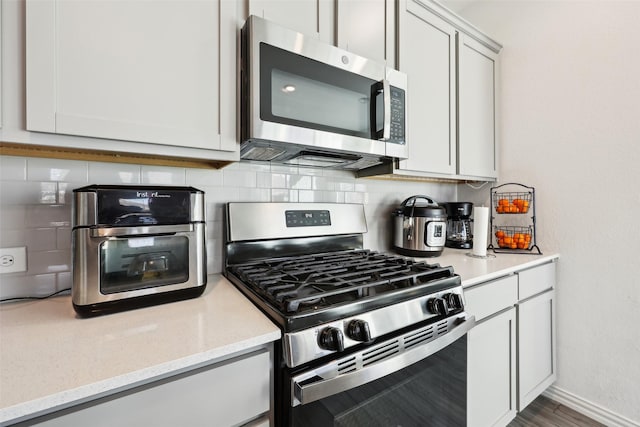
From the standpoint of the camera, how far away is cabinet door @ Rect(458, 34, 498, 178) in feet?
5.90

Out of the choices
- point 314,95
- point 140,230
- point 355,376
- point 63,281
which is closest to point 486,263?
point 355,376

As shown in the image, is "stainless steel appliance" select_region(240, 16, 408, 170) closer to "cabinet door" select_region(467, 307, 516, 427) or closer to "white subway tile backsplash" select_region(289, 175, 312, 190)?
"white subway tile backsplash" select_region(289, 175, 312, 190)

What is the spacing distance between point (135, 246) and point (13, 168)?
0.49 metres

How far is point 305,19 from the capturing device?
3.78ft

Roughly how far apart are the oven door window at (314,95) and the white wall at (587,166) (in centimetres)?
132

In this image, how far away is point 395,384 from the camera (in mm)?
848

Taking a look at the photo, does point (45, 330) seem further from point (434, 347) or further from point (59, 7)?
point (434, 347)

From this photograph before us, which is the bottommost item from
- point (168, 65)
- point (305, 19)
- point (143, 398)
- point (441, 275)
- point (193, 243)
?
point (143, 398)

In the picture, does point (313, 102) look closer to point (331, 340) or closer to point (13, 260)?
point (331, 340)

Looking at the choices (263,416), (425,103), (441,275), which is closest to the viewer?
(263,416)

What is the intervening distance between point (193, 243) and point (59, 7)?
0.71 metres

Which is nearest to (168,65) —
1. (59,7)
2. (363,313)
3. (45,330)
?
(59,7)

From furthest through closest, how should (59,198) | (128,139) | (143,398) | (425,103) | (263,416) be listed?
(425,103)
(59,198)
(128,139)
(263,416)
(143,398)

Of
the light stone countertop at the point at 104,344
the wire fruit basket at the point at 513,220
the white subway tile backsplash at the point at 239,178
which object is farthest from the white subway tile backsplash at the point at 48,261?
the wire fruit basket at the point at 513,220
